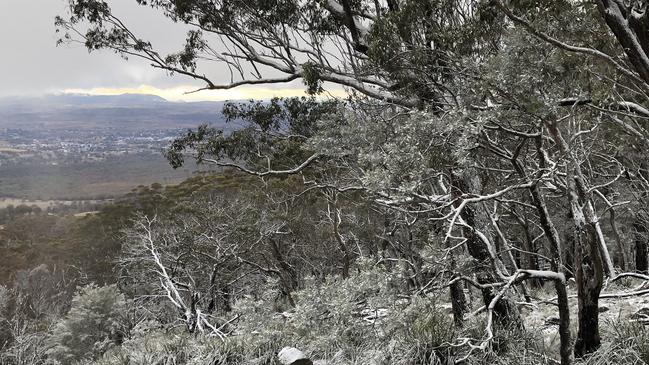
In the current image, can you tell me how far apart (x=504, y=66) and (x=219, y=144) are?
20.5 feet

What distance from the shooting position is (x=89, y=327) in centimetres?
1680

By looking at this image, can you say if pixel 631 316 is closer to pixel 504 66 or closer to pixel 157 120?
pixel 504 66

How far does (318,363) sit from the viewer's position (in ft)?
18.9

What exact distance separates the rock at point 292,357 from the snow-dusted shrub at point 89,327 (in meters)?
11.5

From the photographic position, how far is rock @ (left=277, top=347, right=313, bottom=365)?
18.9 feet

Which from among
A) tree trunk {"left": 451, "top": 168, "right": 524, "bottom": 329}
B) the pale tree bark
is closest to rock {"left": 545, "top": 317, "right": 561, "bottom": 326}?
tree trunk {"left": 451, "top": 168, "right": 524, "bottom": 329}

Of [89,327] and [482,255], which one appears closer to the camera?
[482,255]

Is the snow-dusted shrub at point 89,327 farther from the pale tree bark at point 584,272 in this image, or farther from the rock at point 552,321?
the pale tree bark at point 584,272

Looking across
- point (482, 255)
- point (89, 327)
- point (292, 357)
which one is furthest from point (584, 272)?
point (89, 327)

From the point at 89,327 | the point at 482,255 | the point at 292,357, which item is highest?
the point at 482,255

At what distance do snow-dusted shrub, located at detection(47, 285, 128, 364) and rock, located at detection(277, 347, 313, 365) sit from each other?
11.5 m

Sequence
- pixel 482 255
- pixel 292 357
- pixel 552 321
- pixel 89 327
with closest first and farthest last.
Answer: pixel 482 255
pixel 292 357
pixel 552 321
pixel 89 327

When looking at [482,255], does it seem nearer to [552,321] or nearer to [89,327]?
[552,321]

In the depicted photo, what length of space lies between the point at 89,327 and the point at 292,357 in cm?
1358
